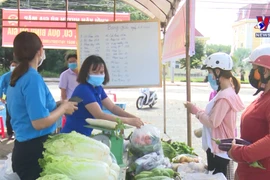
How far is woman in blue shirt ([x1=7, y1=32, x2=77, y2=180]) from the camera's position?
202 cm

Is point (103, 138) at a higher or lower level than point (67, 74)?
lower

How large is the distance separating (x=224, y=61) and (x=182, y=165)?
42.5 inches

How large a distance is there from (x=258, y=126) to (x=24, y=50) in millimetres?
1533

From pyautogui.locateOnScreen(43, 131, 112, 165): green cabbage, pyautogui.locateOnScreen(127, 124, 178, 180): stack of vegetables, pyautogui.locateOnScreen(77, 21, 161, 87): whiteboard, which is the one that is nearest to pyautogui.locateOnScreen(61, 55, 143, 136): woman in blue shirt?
pyautogui.locateOnScreen(127, 124, 178, 180): stack of vegetables

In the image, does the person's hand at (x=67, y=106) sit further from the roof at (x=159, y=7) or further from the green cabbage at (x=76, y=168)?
the roof at (x=159, y=7)

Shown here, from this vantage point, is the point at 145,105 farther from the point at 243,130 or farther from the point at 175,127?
the point at 243,130

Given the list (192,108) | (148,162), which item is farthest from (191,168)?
(192,108)

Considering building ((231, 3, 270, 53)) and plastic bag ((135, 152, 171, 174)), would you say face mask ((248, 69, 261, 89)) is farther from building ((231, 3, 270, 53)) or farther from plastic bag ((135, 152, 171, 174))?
building ((231, 3, 270, 53))

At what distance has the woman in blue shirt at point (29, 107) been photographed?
6.63 feet

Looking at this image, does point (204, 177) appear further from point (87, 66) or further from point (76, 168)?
point (87, 66)

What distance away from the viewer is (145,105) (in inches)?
534

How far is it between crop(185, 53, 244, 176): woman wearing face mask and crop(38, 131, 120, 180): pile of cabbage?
164 cm

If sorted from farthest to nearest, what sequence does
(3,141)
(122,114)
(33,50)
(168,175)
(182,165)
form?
(3,141) → (122,114) → (182,165) → (168,175) → (33,50)

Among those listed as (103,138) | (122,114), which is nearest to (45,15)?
(122,114)
